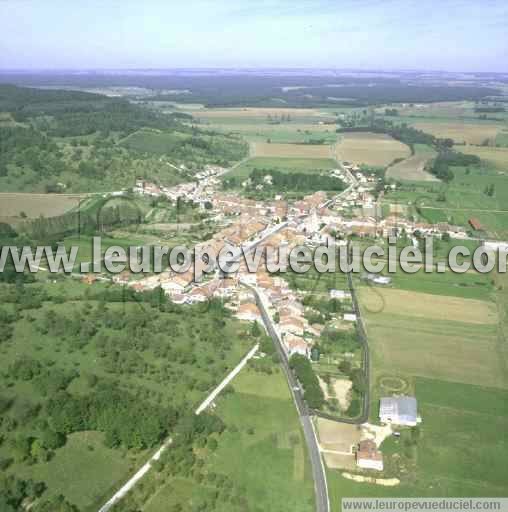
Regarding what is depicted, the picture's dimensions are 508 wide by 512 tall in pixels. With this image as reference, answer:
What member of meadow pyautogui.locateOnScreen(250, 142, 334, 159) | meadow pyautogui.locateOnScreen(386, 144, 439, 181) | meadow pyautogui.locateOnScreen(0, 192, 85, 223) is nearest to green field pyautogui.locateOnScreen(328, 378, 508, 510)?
meadow pyautogui.locateOnScreen(0, 192, 85, 223)

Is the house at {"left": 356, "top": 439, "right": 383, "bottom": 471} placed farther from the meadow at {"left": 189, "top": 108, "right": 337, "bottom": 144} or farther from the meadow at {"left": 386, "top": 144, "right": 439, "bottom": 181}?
the meadow at {"left": 189, "top": 108, "right": 337, "bottom": 144}

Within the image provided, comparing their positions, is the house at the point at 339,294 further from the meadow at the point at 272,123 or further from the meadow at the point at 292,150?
the meadow at the point at 272,123

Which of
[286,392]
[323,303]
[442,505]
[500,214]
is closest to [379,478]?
[442,505]

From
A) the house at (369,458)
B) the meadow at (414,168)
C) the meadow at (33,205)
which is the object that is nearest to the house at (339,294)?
the house at (369,458)

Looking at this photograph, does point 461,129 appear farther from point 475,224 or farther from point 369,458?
point 369,458

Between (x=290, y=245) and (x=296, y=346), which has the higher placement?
(x=290, y=245)

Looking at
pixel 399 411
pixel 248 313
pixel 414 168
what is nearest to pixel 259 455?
pixel 399 411
